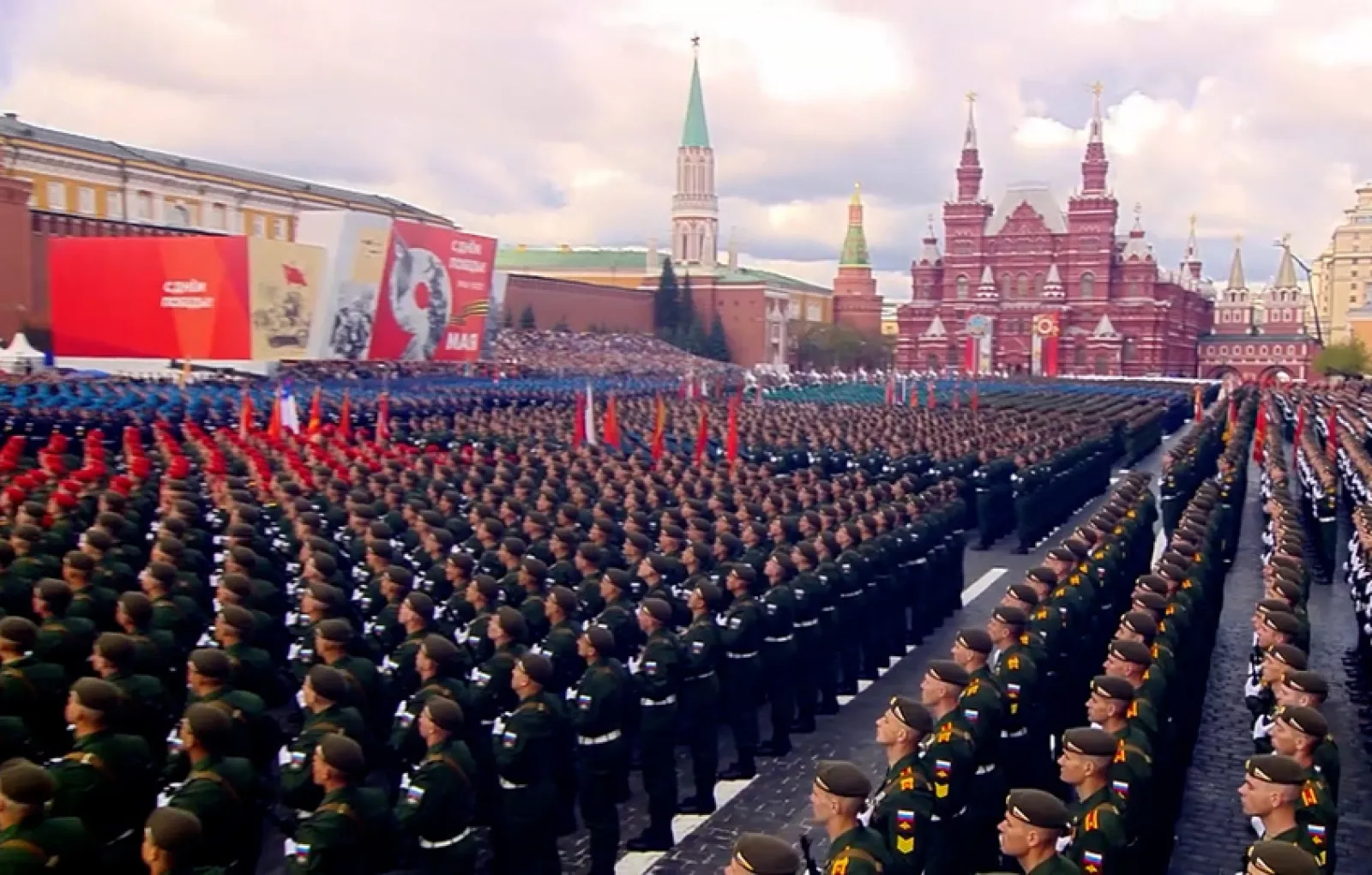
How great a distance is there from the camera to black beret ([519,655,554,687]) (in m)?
5.32

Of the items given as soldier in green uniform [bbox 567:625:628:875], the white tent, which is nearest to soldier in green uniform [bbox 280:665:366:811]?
soldier in green uniform [bbox 567:625:628:875]

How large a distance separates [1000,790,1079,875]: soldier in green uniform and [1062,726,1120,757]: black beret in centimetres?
61

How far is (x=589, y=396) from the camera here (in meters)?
19.2

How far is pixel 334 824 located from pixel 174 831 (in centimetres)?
62

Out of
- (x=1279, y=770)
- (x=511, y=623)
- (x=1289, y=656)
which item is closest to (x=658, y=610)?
(x=511, y=623)

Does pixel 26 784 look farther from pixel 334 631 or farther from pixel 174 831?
pixel 334 631

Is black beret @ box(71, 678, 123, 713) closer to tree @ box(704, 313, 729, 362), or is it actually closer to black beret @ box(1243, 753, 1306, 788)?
black beret @ box(1243, 753, 1306, 788)

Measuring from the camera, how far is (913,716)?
470 cm

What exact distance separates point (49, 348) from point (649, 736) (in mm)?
30471

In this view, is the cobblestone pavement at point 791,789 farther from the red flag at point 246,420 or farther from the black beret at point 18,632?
the red flag at point 246,420

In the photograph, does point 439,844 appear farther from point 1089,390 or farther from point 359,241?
point 1089,390

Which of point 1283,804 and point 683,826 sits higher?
point 1283,804

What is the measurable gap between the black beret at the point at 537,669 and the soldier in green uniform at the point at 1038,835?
230 cm

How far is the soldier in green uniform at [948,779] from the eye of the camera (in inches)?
191
